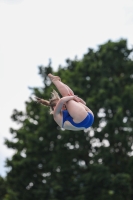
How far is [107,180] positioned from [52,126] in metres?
5.04

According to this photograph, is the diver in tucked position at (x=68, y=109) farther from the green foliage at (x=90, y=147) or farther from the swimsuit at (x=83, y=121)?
the green foliage at (x=90, y=147)

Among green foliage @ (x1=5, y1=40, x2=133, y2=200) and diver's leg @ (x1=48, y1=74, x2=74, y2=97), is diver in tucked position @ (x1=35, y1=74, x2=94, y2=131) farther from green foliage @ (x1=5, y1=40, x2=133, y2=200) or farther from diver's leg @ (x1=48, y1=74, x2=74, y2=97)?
green foliage @ (x1=5, y1=40, x2=133, y2=200)

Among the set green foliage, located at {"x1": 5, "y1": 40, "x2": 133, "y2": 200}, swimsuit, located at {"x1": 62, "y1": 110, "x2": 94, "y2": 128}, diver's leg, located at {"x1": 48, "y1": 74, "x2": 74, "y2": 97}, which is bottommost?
swimsuit, located at {"x1": 62, "y1": 110, "x2": 94, "y2": 128}

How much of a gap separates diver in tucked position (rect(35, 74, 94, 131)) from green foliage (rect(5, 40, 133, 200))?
15.2 metres

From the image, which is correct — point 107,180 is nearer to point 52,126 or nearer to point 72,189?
point 72,189

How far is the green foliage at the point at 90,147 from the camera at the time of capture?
21828mm

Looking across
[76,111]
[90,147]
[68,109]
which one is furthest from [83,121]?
[90,147]

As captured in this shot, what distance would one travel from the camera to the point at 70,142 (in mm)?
23125

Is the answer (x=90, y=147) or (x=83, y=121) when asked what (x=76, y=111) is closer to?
(x=83, y=121)

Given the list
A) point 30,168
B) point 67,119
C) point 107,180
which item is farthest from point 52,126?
point 67,119

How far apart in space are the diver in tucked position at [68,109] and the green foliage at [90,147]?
49.9 ft

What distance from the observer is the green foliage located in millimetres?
21828

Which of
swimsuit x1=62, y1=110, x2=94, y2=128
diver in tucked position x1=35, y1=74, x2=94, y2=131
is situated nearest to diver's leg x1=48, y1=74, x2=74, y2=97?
→ diver in tucked position x1=35, y1=74, x2=94, y2=131

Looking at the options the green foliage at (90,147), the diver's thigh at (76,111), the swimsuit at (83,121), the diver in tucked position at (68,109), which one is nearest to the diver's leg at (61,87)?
the diver in tucked position at (68,109)
